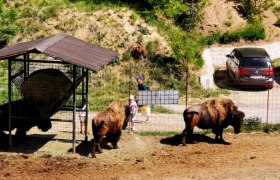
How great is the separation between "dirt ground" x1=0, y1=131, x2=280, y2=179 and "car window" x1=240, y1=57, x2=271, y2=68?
8.12m

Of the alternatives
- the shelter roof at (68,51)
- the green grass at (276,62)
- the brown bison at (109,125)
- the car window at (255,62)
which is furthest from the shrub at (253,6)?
the brown bison at (109,125)

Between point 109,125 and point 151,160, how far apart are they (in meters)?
1.75

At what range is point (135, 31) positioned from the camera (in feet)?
99.5

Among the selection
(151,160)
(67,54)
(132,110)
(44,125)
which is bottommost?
(151,160)

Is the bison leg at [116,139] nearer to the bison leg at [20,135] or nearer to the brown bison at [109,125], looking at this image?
the brown bison at [109,125]

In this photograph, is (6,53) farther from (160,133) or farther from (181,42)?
(181,42)

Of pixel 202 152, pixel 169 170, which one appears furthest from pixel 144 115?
pixel 169 170

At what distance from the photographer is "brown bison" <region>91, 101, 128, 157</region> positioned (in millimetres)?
17953

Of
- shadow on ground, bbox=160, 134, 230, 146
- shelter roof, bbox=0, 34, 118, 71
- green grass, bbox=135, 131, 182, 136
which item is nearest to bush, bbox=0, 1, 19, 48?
shelter roof, bbox=0, 34, 118, 71

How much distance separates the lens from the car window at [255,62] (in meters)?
28.1

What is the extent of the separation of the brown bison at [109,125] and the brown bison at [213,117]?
7.33 ft

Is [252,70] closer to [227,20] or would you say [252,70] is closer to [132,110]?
[227,20]

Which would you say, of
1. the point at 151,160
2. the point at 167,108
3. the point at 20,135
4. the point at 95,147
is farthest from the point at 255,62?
the point at 20,135

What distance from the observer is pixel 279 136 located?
21.0 meters
